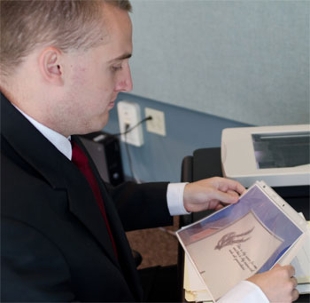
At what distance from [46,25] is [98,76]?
0.39 feet

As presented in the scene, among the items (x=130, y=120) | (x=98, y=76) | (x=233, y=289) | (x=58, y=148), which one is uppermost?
(x=98, y=76)

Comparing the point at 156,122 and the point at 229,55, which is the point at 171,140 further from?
the point at 229,55

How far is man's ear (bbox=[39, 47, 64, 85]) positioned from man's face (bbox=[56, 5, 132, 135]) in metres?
0.01

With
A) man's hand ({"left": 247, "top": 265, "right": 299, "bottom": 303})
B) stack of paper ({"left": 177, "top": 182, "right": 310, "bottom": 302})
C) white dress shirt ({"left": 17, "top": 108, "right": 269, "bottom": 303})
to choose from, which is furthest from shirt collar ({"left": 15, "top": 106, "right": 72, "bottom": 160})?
man's hand ({"left": 247, "top": 265, "right": 299, "bottom": 303})

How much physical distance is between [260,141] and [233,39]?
416 millimetres

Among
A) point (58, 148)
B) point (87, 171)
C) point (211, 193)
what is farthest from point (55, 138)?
point (211, 193)

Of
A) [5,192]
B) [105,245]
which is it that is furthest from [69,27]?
[105,245]

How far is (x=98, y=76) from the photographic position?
738 millimetres

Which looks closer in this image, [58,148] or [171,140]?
[58,148]

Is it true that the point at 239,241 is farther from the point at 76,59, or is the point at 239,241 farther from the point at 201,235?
the point at 76,59

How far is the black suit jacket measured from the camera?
625 millimetres

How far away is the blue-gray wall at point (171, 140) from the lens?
1.67 meters

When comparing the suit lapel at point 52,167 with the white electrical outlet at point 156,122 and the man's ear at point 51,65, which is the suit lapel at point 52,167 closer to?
the man's ear at point 51,65

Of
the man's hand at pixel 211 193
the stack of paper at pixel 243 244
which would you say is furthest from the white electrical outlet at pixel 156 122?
the stack of paper at pixel 243 244
